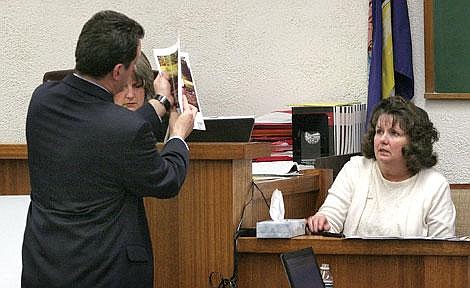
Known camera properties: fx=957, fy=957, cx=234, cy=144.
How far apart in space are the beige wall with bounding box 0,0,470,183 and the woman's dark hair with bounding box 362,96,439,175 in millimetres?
949

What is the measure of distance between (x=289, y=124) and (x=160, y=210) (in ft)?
5.13

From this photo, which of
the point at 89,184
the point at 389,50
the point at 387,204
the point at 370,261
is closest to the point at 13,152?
the point at 89,184

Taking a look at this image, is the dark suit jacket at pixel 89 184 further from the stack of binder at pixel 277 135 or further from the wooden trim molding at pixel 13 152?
the stack of binder at pixel 277 135

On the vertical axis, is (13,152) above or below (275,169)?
above

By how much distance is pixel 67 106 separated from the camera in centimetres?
262

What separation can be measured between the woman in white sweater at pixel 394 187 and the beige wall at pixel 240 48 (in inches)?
38.6

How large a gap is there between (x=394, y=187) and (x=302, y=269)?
1.14 meters

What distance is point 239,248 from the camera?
3.05m

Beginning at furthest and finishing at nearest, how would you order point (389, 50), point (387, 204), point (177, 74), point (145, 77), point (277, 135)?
point (389, 50)
point (277, 135)
point (387, 204)
point (145, 77)
point (177, 74)

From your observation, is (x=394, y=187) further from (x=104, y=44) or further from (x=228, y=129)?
(x=104, y=44)

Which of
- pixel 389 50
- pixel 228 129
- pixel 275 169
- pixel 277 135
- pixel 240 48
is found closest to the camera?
pixel 228 129

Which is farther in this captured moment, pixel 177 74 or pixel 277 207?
pixel 277 207

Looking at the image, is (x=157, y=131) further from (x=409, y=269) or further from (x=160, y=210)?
(x=409, y=269)

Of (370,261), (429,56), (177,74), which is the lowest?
(370,261)
